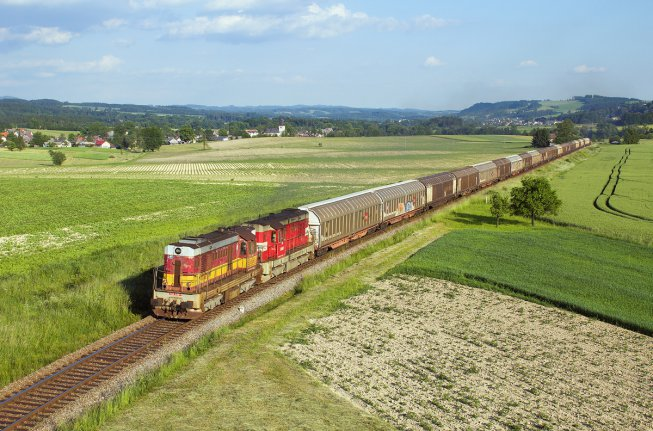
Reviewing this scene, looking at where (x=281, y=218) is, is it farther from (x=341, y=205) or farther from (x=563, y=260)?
(x=563, y=260)

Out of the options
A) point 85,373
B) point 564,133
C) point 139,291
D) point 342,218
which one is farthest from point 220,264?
point 564,133

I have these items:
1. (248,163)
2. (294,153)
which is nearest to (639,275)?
(248,163)

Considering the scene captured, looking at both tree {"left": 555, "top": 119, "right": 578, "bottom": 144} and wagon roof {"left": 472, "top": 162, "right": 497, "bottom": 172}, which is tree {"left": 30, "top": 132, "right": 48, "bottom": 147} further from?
tree {"left": 555, "top": 119, "right": 578, "bottom": 144}

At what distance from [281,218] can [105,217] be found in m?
30.5

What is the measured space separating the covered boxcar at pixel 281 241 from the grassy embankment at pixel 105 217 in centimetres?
600

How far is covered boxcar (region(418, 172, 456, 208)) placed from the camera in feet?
190

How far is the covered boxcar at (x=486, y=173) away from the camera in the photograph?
249 feet

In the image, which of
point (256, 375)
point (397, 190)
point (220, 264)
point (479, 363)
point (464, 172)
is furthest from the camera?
point (464, 172)

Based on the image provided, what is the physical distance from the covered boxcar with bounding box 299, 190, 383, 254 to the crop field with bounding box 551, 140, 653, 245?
1992 centimetres

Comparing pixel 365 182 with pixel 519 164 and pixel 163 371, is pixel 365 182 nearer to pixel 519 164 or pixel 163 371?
pixel 519 164

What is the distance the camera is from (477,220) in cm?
5712

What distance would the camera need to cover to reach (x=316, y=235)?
36.1 metres

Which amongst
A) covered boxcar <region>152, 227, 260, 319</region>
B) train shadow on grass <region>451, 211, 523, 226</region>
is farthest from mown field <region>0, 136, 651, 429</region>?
covered boxcar <region>152, 227, 260, 319</region>

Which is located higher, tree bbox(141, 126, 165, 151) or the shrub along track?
tree bbox(141, 126, 165, 151)
